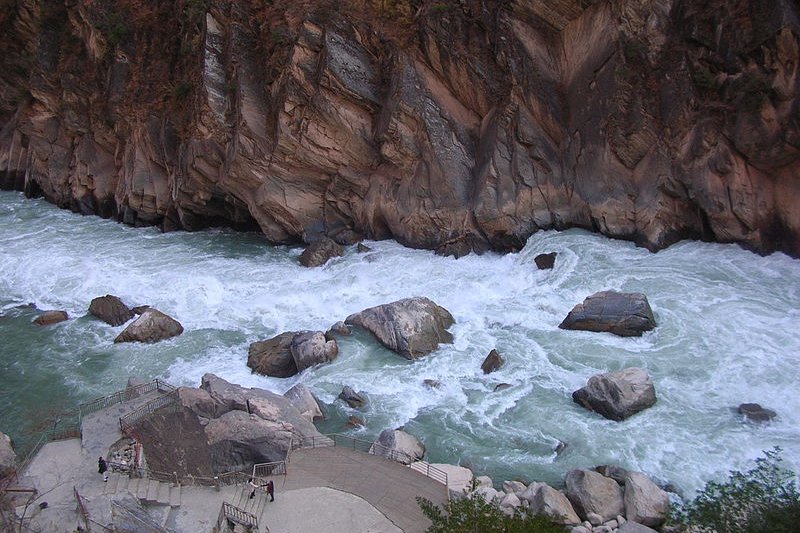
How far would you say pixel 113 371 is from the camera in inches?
753

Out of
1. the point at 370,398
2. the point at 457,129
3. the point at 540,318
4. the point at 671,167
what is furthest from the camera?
the point at 457,129

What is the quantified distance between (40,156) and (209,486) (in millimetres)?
32782

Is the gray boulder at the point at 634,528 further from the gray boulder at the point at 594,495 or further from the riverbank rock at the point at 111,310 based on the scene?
the riverbank rock at the point at 111,310

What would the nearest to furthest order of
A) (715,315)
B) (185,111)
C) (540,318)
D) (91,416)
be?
(91,416) < (715,315) < (540,318) < (185,111)

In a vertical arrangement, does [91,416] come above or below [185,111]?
below

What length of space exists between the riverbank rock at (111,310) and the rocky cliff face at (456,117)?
27.4 ft

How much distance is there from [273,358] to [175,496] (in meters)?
6.83

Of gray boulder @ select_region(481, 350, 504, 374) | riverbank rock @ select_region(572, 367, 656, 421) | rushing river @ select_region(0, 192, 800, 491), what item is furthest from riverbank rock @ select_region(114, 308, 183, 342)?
riverbank rock @ select_region(572, 367, 656, 421)

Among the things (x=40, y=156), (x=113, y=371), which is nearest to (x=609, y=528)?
(x=113, y=371)

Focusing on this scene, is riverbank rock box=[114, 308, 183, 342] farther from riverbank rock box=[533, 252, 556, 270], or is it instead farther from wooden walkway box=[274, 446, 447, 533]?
riverbank rock box=[533, 252, 556, 270]

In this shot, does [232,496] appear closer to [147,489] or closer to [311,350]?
[147,489]

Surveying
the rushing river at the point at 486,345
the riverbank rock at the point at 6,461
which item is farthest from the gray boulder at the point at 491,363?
the riverbank rock at the point at 6,461

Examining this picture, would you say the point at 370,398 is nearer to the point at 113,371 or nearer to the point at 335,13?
the point at 113,371

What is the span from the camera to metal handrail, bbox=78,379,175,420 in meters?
15.9
